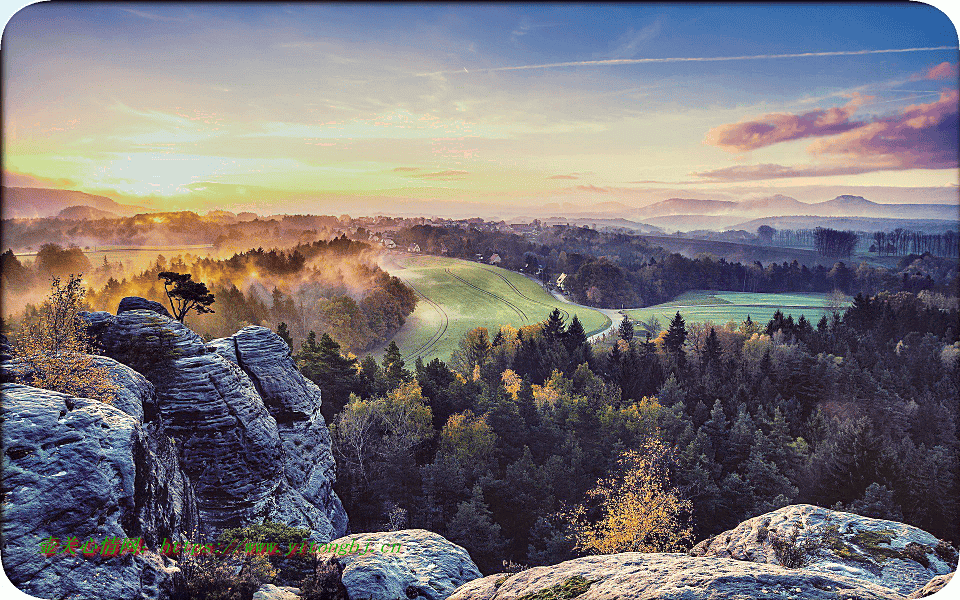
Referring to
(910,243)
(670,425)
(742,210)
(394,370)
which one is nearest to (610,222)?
(742,210)

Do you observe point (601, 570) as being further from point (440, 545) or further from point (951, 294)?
point (951, 294)

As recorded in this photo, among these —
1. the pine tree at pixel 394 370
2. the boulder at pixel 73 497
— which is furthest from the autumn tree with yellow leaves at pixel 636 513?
the boulder at pixel 73 497

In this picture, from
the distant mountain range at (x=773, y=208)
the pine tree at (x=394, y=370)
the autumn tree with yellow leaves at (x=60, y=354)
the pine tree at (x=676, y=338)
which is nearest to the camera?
the autumn tree with yellow leaves at (x=60, y=354)

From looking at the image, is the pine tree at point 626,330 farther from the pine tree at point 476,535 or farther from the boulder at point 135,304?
the boulder at point 135,304

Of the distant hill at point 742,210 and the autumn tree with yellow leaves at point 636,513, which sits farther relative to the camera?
the distant hill at point 742,210

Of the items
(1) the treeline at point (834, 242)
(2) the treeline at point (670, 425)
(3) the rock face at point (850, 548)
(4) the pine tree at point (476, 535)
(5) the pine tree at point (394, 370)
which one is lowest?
(4) the pine tree at point (476, 535)

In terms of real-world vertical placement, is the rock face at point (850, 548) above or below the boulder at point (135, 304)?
below

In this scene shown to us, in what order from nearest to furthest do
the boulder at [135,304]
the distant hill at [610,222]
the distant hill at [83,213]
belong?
the boulder at [135,304] → the distant hill at [83,213] → the distant hill at [610,222]

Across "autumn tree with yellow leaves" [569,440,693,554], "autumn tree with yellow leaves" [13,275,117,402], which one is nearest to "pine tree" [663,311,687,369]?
"autumn tree with yellow leaves" [569,440,693,554]
